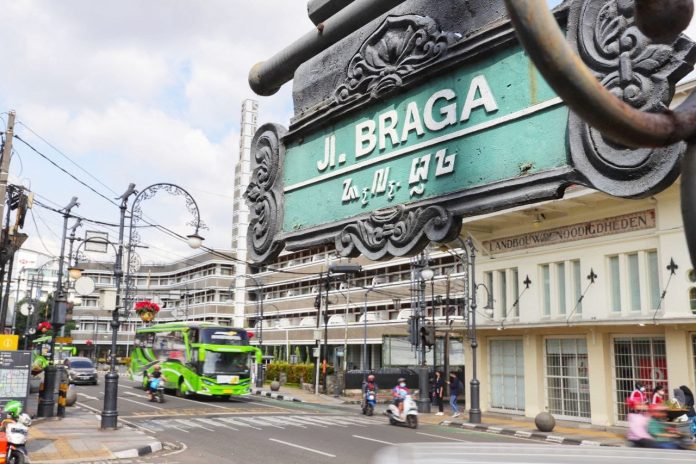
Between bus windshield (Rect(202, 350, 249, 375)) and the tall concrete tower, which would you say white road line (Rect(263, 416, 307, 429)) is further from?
the tall concrete tower

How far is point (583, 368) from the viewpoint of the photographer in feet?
72.6

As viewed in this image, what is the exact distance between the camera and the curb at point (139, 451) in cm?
1423

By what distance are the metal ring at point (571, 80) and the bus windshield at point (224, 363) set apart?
28.3 metres

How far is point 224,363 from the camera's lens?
2867cm

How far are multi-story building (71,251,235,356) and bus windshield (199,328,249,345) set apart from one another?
33847 mm

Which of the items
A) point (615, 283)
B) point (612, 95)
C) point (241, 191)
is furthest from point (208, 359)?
point (241, 191)

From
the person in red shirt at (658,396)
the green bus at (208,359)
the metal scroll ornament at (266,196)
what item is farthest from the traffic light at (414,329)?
the metal scroll ornament at (266,196)

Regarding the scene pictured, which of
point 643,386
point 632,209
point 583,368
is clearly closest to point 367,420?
point 583,368

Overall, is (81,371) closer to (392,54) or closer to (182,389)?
(182,389)

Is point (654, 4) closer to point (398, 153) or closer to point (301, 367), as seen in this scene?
point (398, 153)

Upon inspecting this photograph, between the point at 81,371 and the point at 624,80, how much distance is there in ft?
142

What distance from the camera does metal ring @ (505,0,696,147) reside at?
1.10 m

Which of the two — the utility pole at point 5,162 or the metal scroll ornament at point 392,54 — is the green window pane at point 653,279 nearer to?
the utility pole at point 5,162

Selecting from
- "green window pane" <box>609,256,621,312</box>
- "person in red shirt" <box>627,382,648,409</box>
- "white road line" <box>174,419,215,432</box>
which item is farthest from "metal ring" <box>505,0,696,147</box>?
"green window pane" <box>609,256,621,312</box>
